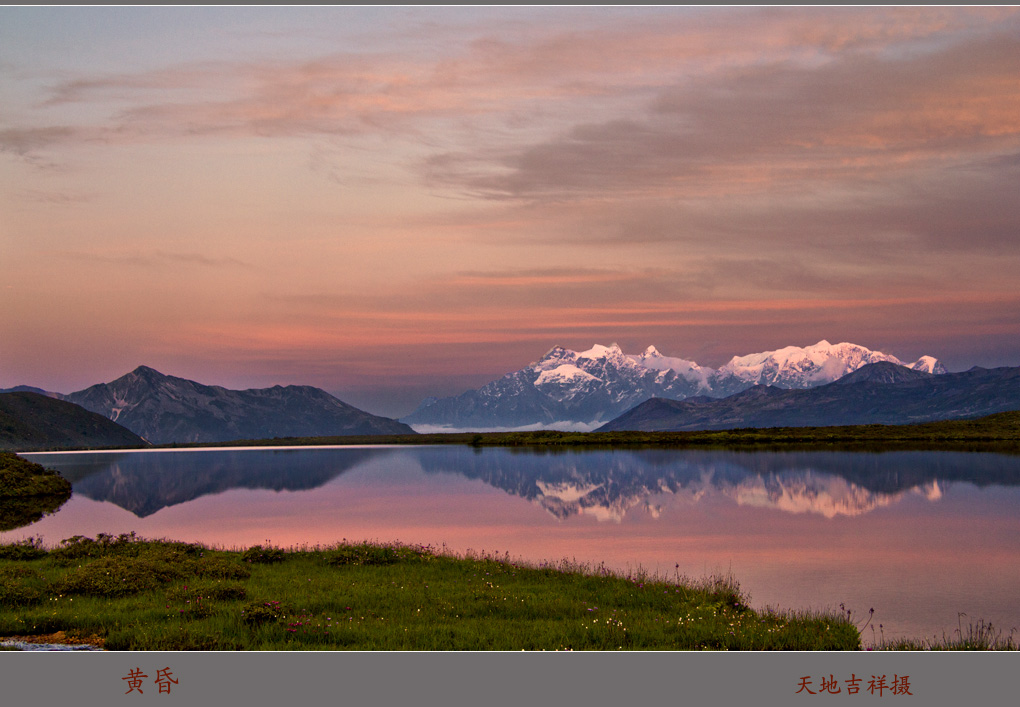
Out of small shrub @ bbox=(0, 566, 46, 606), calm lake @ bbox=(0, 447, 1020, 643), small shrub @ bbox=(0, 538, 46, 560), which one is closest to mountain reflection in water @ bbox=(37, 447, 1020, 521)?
calm lake @ bbox=(0, 447, 1020, 643)

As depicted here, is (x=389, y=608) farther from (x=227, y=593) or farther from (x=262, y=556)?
→ (x=262, y=556)

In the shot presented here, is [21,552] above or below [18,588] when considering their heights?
below

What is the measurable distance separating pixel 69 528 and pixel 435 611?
134 ft

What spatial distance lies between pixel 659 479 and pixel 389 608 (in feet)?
214

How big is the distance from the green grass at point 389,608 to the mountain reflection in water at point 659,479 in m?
26.9

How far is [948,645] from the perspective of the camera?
2245 cm

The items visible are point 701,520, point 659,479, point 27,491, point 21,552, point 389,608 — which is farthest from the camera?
point 659,479

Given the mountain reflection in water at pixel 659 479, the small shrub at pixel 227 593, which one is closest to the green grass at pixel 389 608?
the small shrub at pixel 227 593

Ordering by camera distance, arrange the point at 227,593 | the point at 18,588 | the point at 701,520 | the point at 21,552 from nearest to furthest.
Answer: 1. the point at 18,588
2. the point at 227,593
3. the point at 21,552
4. the point at 701,520

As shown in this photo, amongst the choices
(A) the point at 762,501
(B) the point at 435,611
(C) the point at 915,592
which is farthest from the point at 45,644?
(A) the point at 762,501

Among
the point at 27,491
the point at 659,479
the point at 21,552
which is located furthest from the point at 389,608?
the point at 27,491

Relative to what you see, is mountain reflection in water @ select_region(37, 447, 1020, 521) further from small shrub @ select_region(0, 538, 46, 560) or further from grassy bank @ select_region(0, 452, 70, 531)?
small shrub @ select_region(0, 538, 46, 560)

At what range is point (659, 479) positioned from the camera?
87.7 m

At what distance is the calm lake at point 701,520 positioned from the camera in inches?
1302
